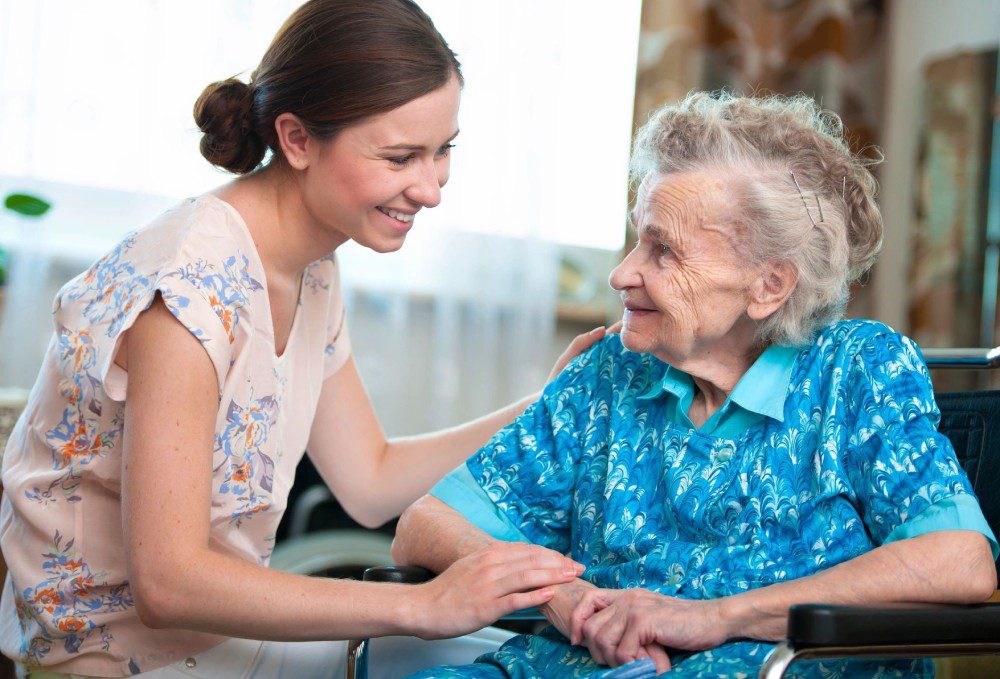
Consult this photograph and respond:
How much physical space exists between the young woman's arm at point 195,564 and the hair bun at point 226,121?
34 centimetres

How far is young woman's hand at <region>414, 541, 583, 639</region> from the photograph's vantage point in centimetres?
125

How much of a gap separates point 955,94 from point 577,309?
1.47m

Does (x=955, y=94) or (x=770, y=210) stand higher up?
(x=955, y=94)

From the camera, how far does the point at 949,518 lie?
120 cm

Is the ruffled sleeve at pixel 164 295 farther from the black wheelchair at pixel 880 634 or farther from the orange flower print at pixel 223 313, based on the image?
the black wheelchair at pixel 880 634

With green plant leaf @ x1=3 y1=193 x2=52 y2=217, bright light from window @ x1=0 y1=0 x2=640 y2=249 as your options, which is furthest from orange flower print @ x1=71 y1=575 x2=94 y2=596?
bright light from window @ x1=0 y1=0 x2=640 y2=249

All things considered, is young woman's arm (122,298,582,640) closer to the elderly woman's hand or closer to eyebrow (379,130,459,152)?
the elderly woman's hand

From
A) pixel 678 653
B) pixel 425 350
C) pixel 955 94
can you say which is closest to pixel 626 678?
pixel 678 653

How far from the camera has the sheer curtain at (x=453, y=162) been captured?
105 inches

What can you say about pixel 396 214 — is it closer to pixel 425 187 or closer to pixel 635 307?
pixel 425 187

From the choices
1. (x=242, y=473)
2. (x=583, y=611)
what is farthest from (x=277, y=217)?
(x=583, y=611)

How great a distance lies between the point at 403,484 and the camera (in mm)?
1804

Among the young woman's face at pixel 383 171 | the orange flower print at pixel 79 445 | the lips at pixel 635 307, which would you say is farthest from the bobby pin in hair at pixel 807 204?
the orange flower print at pixel 79 445

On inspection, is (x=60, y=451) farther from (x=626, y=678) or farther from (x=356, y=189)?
(x=626, y=678)
